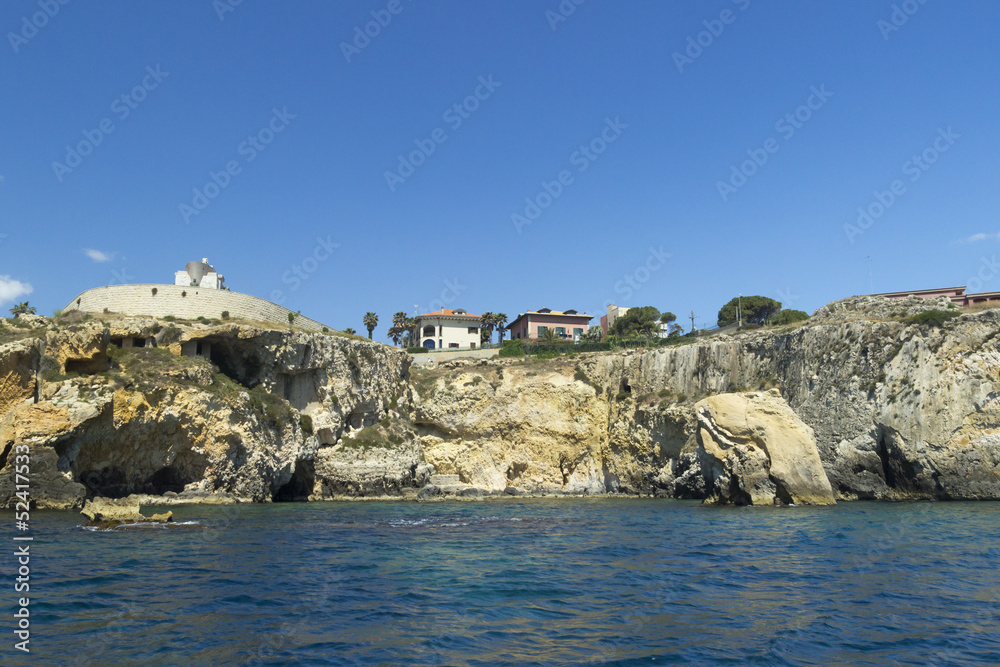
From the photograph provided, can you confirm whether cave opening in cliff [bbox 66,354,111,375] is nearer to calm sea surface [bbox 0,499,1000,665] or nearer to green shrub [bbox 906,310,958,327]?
calm sea surface [bbox 0,499,1000,665]

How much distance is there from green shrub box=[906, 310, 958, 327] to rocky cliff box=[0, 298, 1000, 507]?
1.04 feet

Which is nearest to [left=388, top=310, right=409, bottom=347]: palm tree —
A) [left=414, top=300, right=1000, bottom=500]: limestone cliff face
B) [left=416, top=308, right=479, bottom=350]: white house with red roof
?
[left=416, top=308, right=479, bottom=350]: white house with red roof

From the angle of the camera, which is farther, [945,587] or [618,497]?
[618,497]

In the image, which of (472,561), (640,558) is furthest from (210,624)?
(640,558)

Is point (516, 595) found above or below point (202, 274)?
below

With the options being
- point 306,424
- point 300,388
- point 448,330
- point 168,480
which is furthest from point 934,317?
point 448,330

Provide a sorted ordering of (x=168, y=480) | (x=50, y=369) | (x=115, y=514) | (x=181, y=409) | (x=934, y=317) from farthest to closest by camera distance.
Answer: (x=168, y=480) < (x=934, y=317) < (x=181, y=409) < (x=50, y=369) < (x=115, y=514)

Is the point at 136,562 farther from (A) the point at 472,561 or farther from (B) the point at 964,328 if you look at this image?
(B) the point at 964,328

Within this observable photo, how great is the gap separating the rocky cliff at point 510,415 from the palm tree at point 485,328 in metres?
27.1

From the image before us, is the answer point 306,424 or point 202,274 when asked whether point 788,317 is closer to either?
point 306,424

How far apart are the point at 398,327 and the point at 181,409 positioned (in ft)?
158

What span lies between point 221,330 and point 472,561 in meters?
29.0

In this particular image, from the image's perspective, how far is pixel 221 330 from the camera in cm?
4050

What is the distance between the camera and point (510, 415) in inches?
1970
